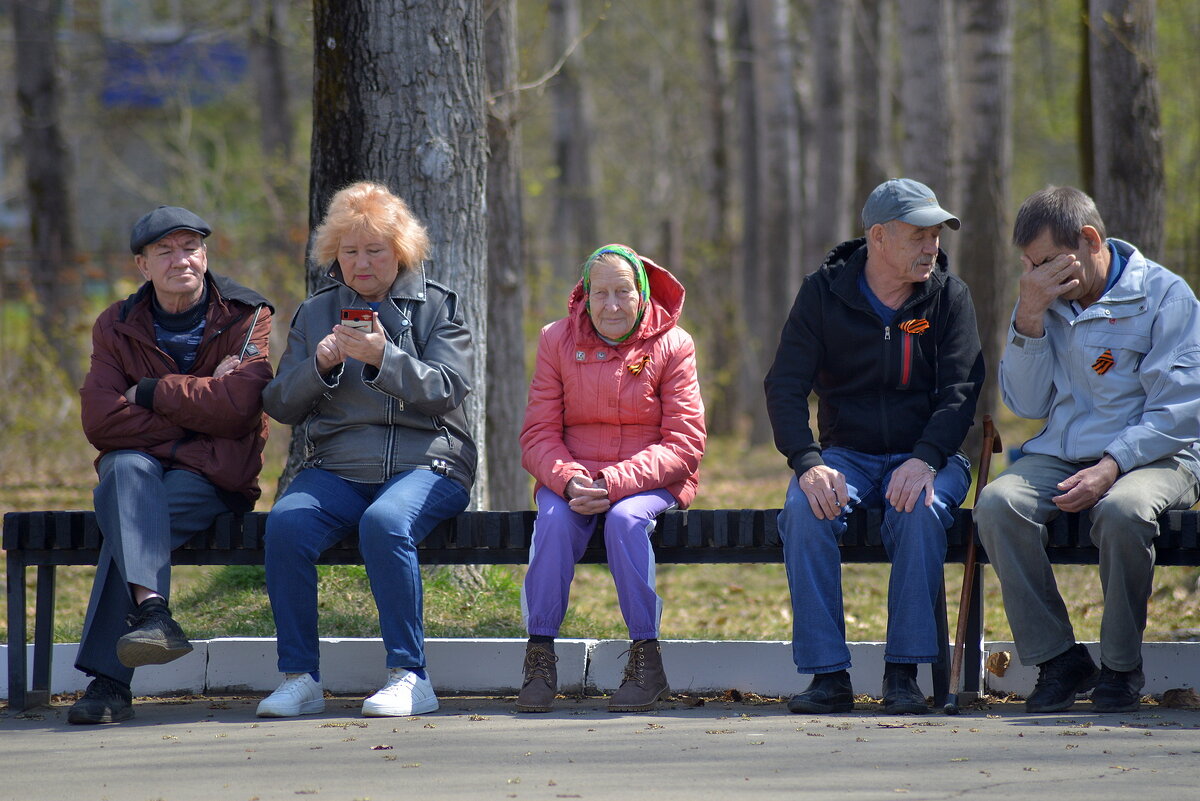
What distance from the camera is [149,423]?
498 centimetres

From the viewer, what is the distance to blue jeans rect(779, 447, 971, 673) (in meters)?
4.59

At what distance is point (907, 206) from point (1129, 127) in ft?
10.6

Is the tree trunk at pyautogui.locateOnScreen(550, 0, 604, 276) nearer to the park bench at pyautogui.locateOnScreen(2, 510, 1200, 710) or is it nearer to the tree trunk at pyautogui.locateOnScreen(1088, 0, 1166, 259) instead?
the tree trunk at pyautogui.locateOnScreen(1088, 0, 1166, 259)

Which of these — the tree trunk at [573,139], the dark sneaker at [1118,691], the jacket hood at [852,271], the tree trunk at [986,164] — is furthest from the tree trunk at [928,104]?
the tree trunk at [573,139]

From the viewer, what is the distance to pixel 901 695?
4578mm

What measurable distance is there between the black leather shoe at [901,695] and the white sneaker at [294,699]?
1.91 metres

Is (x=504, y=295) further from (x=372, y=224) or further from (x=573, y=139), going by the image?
(x=573, y=139)

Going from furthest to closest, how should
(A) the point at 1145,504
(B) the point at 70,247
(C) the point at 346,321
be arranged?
1. (B) the point at 70,247
2. (C) the point at 346,321
3. (A) the point at 1145,504

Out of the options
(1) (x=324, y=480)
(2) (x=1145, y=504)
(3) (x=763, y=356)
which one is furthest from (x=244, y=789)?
(3) (x=763, y=356)

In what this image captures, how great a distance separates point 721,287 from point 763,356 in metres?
1.01

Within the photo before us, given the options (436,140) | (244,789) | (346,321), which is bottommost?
(244,789)

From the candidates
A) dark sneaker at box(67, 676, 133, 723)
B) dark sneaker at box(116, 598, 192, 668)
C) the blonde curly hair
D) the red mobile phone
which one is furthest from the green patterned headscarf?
dark sneaker at box(67, 676, 133, 723)

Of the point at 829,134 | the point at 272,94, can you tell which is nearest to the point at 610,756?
the point at 829,134

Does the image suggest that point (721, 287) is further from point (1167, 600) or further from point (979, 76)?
point (1167, 600)
